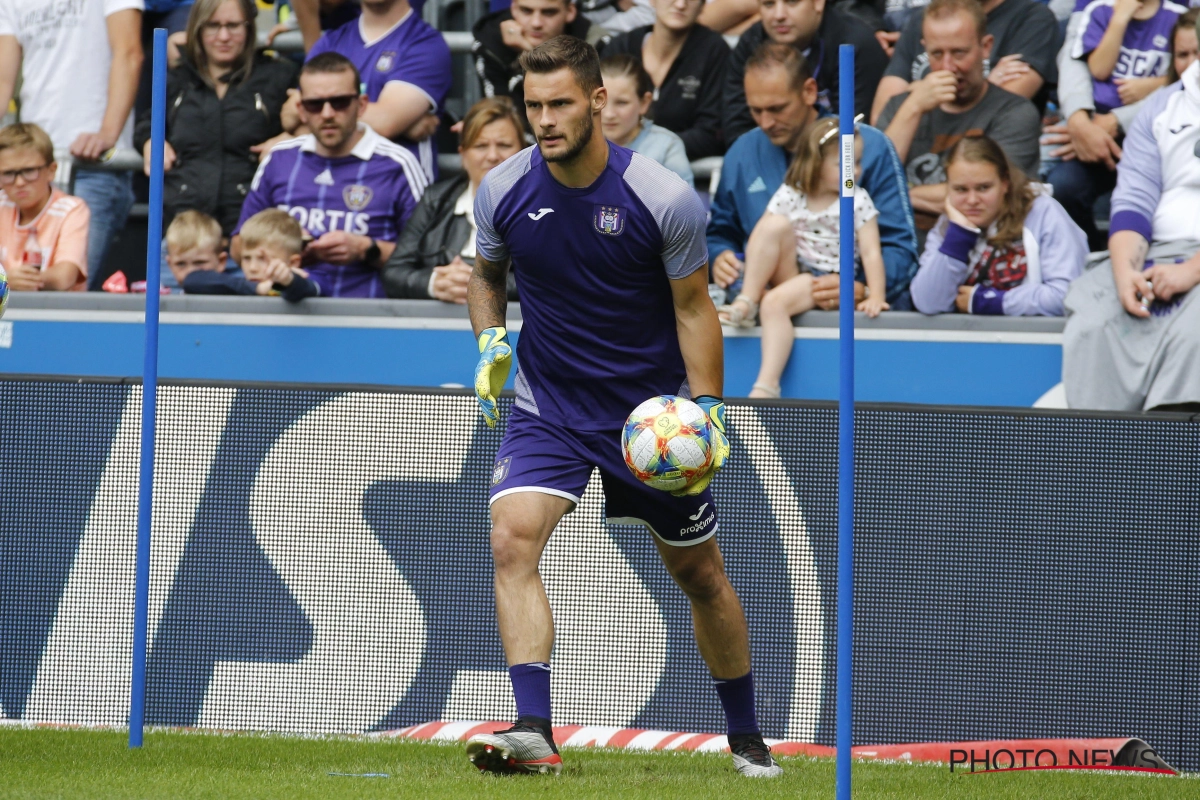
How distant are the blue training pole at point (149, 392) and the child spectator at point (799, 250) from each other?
3060mm

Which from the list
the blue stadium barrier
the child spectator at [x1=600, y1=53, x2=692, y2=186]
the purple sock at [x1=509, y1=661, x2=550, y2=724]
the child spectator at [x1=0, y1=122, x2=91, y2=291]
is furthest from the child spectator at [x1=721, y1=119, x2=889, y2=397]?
the child spectator at [x1=0, y1=122, x2=91, y2=291]

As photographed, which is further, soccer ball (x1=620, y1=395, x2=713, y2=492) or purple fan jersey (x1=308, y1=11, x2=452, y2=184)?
purple fan jersey (x1=308, y1=11, x2=452, y2=184)

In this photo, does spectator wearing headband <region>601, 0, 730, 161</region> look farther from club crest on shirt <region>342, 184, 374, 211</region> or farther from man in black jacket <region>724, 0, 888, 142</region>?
club crest on shirt <region>342, 184, 374, 211</region>

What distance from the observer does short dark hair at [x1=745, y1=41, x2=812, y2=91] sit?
854 cm

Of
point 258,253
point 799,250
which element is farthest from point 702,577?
point 258,253

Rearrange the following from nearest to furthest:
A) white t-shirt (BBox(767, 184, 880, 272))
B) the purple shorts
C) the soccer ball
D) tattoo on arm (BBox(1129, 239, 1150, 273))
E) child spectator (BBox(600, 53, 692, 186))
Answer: the soccer ball, the purple shorts, tattoo on arm (BBox(1129, 239, 1150, 273)), white t-shirt (BBox(767, 184, 880, 272)), child spectator (BBox(600, 53, 692, 186))

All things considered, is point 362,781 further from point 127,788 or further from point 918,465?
point 918,465

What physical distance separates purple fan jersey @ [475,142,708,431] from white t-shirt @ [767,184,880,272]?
2.74 metres

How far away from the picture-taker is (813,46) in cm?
945

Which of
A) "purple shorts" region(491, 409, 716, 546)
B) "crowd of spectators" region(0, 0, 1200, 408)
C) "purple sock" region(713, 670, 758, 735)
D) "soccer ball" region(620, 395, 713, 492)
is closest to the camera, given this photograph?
"soccer ball" region(620, 395, 713, 492)

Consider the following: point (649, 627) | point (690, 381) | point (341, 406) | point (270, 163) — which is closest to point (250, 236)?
point (270, 163)

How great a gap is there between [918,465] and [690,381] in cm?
152

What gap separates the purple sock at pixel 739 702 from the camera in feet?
18.9

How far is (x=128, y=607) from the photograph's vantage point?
7016 mm
